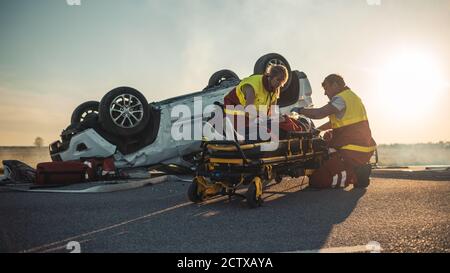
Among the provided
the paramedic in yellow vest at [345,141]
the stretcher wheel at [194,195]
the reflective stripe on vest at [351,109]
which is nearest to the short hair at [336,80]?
the paramedic in yellow vest at [345,141]

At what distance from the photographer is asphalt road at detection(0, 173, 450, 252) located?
8.66 ft

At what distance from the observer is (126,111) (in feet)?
21.9

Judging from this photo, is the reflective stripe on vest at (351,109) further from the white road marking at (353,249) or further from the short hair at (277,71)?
the white road marking at (353,249)

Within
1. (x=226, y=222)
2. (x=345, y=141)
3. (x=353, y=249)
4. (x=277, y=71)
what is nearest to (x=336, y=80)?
(x=345, y=141)

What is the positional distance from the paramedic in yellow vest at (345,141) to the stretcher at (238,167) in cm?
94

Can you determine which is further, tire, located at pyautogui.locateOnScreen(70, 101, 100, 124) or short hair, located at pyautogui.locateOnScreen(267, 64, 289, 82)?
tire, located at pyautogui.locateOnScreen(70, 101, 100, 124)

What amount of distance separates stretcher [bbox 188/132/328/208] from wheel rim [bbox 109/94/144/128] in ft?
8.71

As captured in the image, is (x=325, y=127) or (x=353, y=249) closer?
(x=353, y=249)

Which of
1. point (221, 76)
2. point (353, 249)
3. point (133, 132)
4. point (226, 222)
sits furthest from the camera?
point (221, 76)

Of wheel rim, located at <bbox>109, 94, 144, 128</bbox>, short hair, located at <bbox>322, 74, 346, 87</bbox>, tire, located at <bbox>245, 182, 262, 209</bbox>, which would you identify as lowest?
tire, located at <bbox>245, 182, 262, 209</bbox>

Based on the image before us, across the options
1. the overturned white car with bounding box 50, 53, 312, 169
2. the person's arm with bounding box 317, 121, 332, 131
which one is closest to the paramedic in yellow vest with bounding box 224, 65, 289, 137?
the person's arm with bounding box 317, 121, 332, 131

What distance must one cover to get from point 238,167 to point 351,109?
7.59ft

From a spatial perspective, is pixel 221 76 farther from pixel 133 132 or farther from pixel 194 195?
pixel 194 195

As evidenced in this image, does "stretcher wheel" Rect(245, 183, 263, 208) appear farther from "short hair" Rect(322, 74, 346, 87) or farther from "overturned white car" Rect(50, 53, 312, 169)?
"overturned white car" Rect(50, 53, 312, 169)
